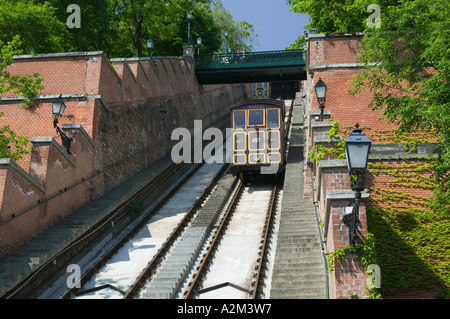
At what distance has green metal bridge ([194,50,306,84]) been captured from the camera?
2891cm

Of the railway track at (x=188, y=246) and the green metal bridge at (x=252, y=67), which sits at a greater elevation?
the green metal bridge at (x=252, y=67)

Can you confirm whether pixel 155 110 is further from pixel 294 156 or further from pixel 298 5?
pixel 298 5

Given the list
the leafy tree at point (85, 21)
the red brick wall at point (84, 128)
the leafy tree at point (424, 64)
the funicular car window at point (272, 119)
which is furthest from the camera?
the leafy tree at point (85, 21)

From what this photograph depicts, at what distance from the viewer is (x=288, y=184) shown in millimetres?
Answer: 17750

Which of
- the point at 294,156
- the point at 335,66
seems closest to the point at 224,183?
the point at 294,156

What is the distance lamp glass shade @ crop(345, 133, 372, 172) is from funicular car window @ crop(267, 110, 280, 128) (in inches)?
515

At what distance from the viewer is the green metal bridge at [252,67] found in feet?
94.8

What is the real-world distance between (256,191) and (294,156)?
3100mm

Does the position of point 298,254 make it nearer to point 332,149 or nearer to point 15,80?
point 332,149

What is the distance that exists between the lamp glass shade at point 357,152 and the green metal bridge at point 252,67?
22137 mm

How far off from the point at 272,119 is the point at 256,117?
0.71 meters

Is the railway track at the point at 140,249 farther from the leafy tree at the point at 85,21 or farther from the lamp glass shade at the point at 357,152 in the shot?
the leafy tree at the point at 85,21

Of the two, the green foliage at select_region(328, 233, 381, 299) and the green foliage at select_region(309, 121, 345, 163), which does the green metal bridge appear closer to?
the green foliage at select_region(309, 121, 345, 163)

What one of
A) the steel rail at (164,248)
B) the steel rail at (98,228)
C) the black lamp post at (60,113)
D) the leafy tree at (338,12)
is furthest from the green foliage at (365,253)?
the leafy tree at (338,12)
